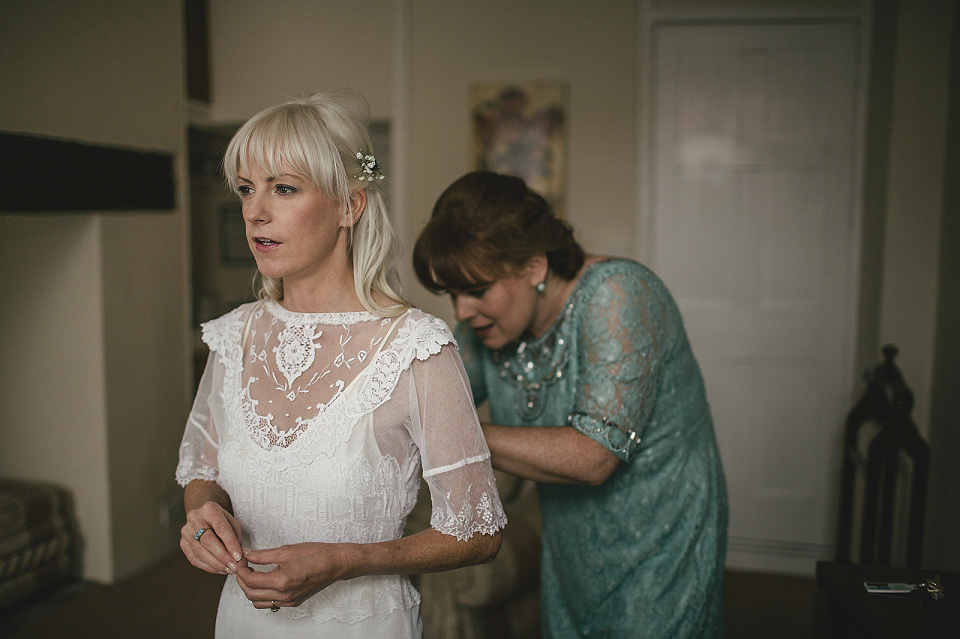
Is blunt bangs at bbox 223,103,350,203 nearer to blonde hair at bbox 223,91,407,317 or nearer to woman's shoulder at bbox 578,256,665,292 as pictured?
blonde hair at bbox 223,91,407,317

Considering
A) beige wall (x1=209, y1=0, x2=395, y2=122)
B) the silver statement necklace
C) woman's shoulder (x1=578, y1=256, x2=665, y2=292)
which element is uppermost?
beige wall (x1=209, y1=0, x2=395, y2=122)

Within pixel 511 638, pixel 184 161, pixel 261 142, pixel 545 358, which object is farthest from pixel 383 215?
pixel 184 161

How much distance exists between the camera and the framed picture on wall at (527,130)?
3686 mm

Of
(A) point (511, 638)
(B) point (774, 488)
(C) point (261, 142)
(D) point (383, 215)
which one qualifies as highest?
(C) point (261, 142)

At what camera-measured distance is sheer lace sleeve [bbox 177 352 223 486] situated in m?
1.36

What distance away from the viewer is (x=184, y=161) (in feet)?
11.2

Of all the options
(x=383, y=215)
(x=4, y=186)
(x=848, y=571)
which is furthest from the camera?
(x=4, y=186)

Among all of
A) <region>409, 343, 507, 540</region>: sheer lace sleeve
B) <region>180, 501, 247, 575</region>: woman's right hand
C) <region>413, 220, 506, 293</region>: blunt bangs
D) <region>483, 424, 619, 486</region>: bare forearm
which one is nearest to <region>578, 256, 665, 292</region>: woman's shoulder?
<region>413, 220, 506, 293</region>: blunt bangs

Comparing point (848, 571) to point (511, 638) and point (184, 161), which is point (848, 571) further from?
point (184, 161)

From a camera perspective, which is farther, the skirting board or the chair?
the skirting board

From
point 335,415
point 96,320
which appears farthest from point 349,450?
point 96,320

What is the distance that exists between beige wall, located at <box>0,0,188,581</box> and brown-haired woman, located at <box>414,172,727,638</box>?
6.66 feet

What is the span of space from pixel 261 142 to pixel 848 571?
1.39 metres

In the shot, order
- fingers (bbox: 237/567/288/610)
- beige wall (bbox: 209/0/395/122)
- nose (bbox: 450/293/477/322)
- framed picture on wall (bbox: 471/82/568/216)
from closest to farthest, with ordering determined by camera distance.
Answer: fingers (bbox: 237/567/288/610)
nose (bbox: 450/293/477/322)
framed picture on wall (bbox: 471/82/568/216)
beige wall (bbox: 209/0/395/122)
